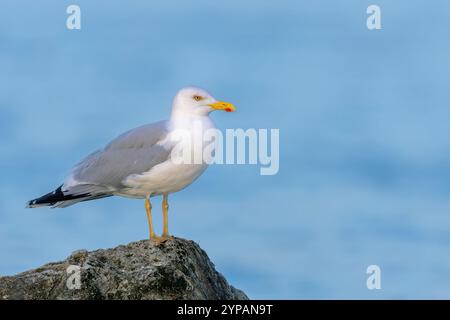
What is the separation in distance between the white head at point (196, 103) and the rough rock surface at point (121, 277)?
9.29 feet

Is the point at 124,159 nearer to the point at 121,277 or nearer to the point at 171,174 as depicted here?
the point at 171,174

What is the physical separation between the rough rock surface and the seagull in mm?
1150

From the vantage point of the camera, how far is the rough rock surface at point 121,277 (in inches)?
477

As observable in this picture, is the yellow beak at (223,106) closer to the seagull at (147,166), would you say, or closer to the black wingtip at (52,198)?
the seagull at (147,166)

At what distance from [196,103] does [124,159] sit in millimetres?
1760

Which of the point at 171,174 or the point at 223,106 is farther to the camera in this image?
the point at 223,106

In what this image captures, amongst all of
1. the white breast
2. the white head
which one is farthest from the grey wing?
the white head

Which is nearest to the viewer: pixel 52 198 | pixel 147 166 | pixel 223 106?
pixel 147 166

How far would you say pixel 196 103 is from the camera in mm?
15102

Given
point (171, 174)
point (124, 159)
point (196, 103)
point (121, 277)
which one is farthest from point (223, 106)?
point (121, 277)

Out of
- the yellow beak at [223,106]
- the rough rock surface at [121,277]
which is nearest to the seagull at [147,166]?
the yellow beak at [223,106]

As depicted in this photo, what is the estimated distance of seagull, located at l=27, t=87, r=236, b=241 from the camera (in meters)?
14.5

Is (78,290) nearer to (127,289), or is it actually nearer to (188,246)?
(127,289)
